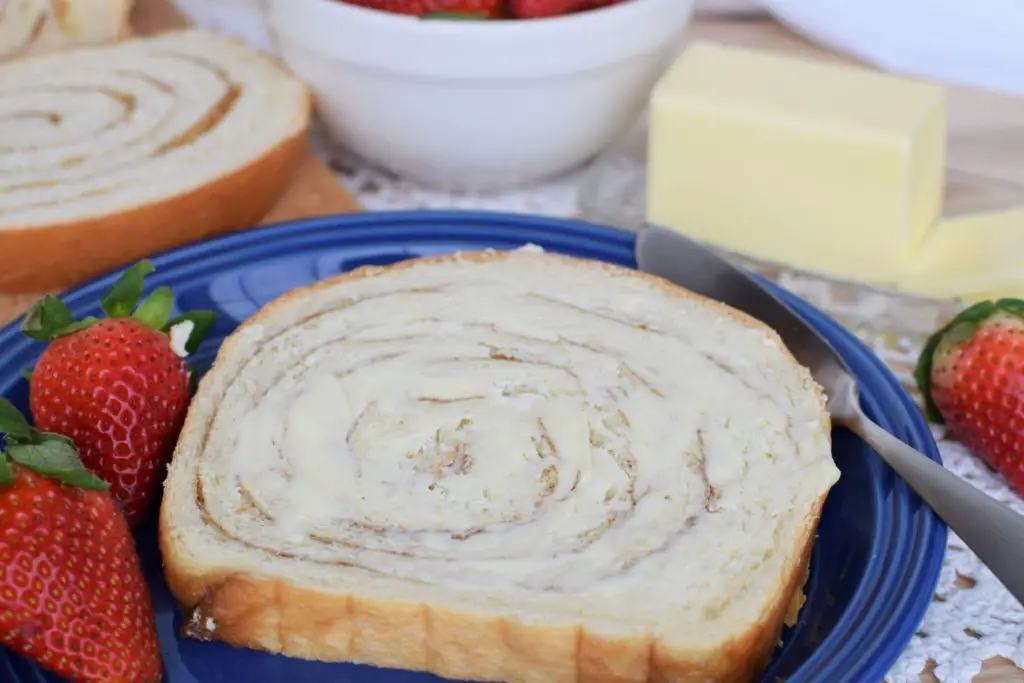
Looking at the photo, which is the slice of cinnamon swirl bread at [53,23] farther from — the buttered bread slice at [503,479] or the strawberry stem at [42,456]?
the strawberry stem at [42,456]

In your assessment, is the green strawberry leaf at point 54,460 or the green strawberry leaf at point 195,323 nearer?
the green strawberry leaf at point 54,460

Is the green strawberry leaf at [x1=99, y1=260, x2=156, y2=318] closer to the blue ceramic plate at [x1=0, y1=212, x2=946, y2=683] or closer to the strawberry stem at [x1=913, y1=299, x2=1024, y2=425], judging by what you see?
the blue ceramic plate at [x1=0, y1=212, x2=946, y2=683]

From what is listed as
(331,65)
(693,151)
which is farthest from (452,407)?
(331,65)

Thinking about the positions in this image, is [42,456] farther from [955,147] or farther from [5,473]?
[955,147]

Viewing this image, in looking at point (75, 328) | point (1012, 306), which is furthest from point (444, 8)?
point (1012, 306)

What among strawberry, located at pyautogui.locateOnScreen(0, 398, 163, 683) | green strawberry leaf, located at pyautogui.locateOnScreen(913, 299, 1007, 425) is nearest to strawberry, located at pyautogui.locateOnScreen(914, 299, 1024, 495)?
green strawberry leaf, located at pyautogui.locateOnScreen(913, 299, 1007, 425)

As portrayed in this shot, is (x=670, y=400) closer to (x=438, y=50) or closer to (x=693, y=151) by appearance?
(x=693, y=151)

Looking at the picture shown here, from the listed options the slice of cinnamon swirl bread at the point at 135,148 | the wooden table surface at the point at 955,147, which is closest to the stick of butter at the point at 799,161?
the wooden table surface at the point at 955,147
